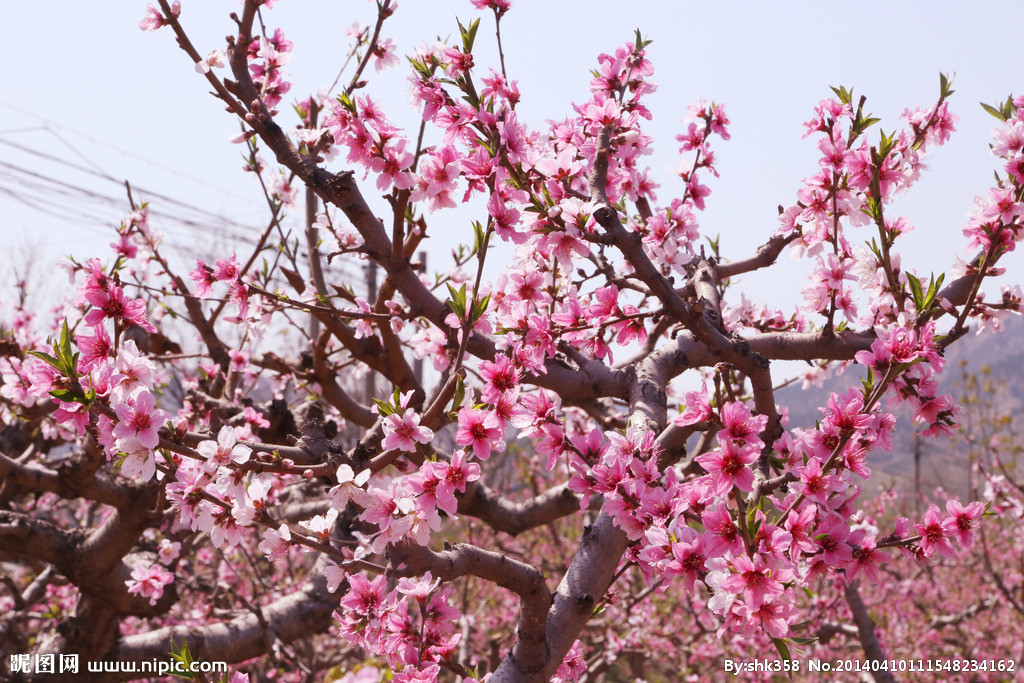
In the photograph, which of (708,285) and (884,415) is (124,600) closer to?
(708,285)

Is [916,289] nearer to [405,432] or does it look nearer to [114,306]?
[405,432]

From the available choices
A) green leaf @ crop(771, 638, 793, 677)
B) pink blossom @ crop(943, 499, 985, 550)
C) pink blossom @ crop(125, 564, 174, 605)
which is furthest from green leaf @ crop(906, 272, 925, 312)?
pink blossom @ crop(125, 564, 174, 605)

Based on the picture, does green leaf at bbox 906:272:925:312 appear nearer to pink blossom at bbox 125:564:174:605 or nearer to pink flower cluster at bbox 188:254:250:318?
pink flower cluster at bbox 188:254:250:318

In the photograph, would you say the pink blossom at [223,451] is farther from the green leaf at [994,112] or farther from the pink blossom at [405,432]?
the green leaf at [994,112]

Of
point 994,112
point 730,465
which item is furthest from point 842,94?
point 730,465

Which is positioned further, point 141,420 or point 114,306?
point 114,306

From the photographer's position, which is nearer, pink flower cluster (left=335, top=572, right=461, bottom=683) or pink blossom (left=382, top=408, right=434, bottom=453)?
pink blossom (left=382, top=408, right=434, bottom=453)

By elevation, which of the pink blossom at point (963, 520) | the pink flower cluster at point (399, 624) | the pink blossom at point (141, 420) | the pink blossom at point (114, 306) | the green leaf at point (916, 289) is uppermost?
the green leaf at point (916, 289)

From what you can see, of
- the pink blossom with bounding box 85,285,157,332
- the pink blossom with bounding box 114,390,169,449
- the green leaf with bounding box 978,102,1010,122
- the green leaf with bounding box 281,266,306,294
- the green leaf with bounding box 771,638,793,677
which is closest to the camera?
the green leaf with bounding box 771,638,793,677

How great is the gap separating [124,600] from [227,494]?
2807 mm

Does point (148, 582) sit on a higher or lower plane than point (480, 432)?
lower

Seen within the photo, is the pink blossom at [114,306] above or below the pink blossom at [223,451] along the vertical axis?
above

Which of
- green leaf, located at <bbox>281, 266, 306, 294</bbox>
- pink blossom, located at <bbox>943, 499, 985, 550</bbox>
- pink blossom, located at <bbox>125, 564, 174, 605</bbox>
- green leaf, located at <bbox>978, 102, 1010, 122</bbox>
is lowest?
pink blossom, located at <bbox>125, 564, 174, 605</bbox>

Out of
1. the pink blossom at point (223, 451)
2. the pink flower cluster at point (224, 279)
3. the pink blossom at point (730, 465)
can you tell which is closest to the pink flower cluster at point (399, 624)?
the pink blossom at point (223, 451)
